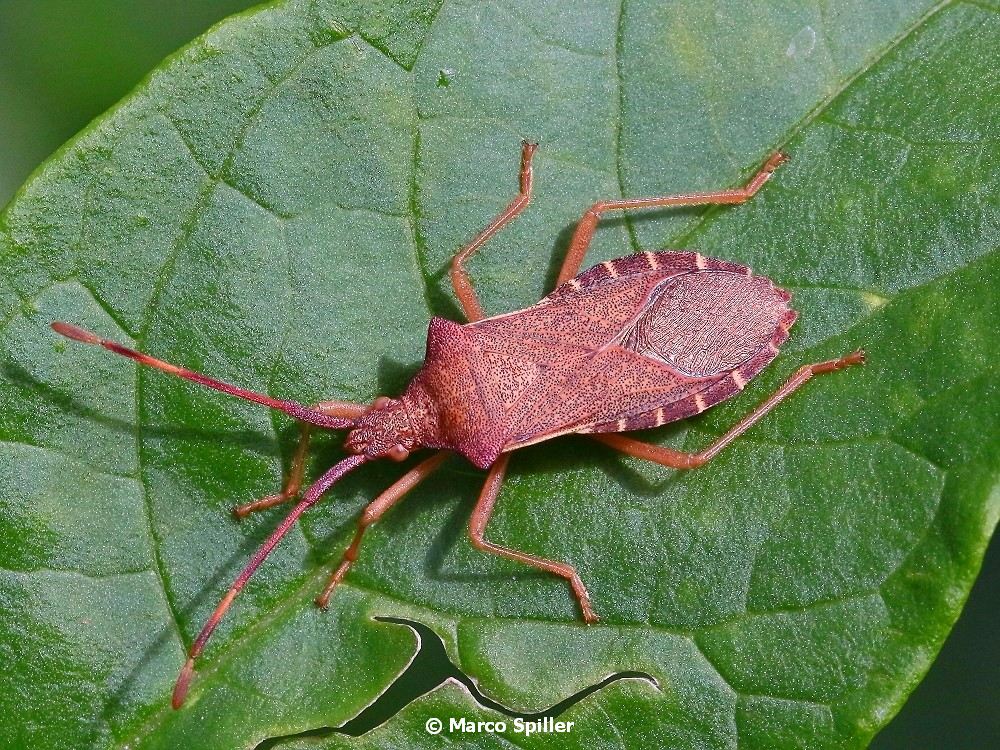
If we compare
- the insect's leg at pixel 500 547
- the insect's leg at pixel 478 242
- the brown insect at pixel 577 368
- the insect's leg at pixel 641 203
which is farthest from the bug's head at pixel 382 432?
the insect's leg at pixel 641 203

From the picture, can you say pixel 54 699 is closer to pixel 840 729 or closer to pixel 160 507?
pixel 160 507

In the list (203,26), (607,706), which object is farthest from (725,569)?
(203,26)

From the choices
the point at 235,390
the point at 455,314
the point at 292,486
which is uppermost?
the point at 455,314

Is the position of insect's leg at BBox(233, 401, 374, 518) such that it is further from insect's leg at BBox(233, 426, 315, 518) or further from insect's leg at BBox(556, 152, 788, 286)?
insect's leg at BBox(556, 152, 788, 286)

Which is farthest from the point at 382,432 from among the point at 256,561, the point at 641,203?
the point at 641,203

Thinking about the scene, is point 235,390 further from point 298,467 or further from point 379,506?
point 379,506

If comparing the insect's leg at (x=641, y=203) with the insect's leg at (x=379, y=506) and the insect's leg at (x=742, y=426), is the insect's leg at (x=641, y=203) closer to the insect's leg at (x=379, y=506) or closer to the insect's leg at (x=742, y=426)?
the insect's leg at (x=742, y=426)
